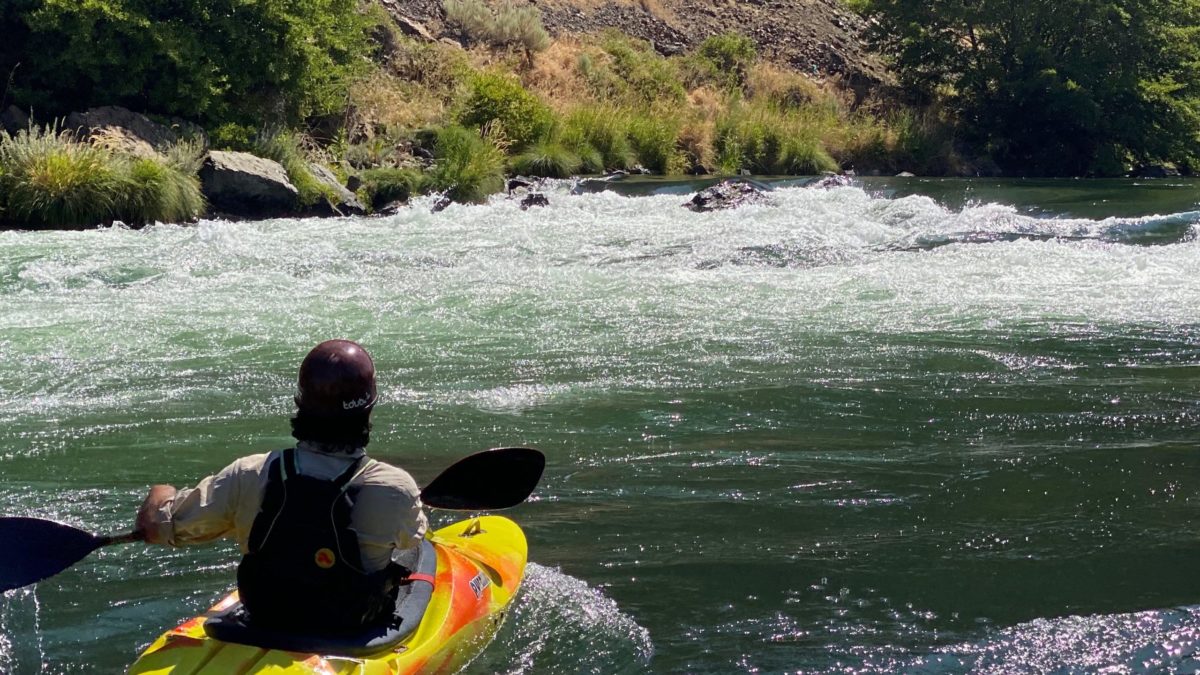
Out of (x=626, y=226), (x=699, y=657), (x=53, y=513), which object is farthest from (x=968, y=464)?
(x=626, y=226)

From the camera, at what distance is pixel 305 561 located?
2852 mm

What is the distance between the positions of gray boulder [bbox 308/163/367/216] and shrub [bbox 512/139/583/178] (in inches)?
142

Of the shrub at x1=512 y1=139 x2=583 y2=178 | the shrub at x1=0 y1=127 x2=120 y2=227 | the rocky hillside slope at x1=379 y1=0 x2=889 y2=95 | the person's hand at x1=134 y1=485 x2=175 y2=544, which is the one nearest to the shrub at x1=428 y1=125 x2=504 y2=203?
the shrub at x1=512 y1=139 x2=583 y2=178

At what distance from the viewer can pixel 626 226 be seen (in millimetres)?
12828

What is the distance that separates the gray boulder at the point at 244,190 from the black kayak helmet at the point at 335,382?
37.2 ft

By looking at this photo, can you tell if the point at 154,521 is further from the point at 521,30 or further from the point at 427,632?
the point at 521,30

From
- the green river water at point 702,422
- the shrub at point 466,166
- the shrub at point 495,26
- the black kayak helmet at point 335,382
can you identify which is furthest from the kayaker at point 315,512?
the shrub at point 495,26

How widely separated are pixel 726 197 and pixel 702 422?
879 cm

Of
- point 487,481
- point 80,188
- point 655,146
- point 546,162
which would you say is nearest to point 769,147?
point 655,146

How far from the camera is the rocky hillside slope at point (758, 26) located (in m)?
27.1

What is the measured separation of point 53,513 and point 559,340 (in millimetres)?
3543

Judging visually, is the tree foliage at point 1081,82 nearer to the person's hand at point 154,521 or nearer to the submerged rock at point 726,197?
the submerged rock at point 726,197

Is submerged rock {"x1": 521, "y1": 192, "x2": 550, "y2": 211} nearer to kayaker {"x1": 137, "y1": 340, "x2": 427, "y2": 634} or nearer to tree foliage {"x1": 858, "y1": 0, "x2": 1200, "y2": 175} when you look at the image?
kayaker {"x1": 137, "y1": 340, "x2": 427, "y2": 634}

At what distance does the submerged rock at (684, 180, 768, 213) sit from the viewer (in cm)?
1412
